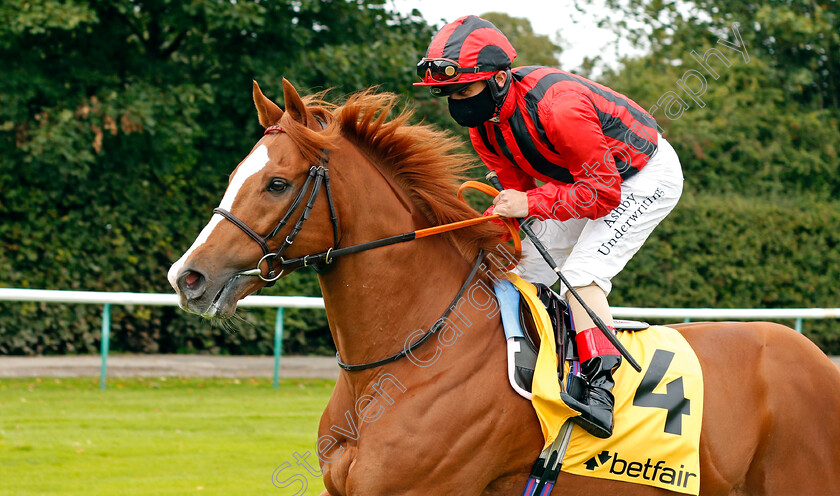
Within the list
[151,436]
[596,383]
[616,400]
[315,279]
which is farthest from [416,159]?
[315,279]

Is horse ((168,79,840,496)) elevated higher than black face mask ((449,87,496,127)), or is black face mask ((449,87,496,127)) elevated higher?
black face mask ((449,87,496,127))

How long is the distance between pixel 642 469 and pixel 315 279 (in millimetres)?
7810

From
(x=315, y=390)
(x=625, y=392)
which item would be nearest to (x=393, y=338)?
(x=625, y=392)

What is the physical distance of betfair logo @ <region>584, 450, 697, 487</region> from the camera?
313 cm

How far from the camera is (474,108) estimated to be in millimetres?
3244

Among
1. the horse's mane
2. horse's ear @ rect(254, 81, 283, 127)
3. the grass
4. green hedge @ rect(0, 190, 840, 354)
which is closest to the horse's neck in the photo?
the horse's mane

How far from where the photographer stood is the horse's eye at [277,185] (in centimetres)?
285

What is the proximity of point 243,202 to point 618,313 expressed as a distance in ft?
21.8

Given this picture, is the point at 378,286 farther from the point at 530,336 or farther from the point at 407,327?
the point at 530,336

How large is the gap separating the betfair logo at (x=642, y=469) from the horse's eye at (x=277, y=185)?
1.50 metres

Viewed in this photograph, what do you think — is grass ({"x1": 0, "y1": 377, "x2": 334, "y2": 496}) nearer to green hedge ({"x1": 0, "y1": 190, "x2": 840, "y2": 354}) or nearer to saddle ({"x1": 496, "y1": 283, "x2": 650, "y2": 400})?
green hedge ({"x1": 0, "y1": 190, "x2": 840, "y2": 354})

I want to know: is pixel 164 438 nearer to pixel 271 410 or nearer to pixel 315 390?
pixel 271 410

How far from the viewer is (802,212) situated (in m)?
13.9

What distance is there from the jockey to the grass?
218 cm
